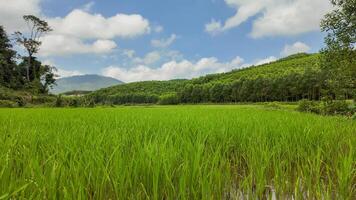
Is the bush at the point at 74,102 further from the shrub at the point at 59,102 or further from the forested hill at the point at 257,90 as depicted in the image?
the forested hill at the point at 257,90

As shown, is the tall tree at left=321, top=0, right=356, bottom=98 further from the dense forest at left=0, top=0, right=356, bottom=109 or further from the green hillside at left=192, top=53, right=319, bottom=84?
the green hillside at left=192, top=53, right=319, bottom=84

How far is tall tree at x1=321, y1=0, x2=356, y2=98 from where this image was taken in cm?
1352

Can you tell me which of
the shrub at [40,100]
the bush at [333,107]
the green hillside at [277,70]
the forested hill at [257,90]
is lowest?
the bush at [333,107]

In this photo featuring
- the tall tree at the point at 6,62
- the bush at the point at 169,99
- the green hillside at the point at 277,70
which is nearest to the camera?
the tall tree at the point at 6,62

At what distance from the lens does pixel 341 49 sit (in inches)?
543

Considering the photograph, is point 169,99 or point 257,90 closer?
point 257,90

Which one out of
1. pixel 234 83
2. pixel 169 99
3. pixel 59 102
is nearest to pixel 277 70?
pixel 234 83

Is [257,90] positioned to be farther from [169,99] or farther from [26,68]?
[26,68]

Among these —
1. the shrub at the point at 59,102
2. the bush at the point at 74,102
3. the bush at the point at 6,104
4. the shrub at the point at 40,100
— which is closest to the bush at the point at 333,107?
the shrub at the point at 59,102

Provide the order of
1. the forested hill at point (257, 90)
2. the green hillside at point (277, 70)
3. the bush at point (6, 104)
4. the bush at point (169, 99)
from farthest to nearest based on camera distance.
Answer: the bush at point (169, 99) → the green hillside at point (277, 70) → the forested hill at point (257, 90) → the bush at point (6, 104)

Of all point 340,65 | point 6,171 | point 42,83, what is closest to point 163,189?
point 6,171

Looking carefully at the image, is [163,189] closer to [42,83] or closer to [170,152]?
[170,152]

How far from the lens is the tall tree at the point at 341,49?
1352cm

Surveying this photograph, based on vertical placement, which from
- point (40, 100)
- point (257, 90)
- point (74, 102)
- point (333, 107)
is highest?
point (257, 90)
